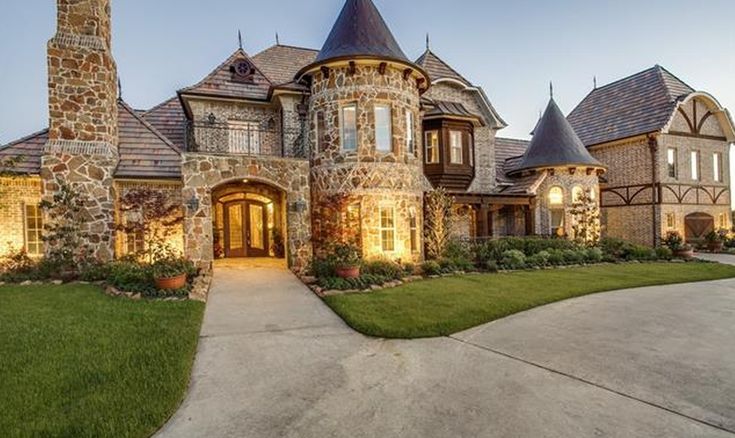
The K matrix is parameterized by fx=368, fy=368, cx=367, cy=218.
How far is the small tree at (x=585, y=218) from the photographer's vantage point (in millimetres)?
17578

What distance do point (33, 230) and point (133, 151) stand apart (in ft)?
12.9

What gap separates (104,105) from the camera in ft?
39.0

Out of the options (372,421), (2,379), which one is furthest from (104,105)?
(372,421)


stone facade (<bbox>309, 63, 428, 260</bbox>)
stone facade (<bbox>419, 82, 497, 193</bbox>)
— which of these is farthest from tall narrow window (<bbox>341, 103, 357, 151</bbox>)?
stone facade (<bbox>419, 82, 497, 193</bbox>)

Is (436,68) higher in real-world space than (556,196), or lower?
higher

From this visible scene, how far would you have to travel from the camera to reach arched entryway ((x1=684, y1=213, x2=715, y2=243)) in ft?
66.7

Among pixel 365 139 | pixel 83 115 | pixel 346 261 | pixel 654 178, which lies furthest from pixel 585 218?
pixel 83 115

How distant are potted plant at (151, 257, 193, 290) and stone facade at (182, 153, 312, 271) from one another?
69.9 inches

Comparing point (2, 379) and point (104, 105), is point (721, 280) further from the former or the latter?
point (104, 105)

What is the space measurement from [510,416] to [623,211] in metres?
22.0

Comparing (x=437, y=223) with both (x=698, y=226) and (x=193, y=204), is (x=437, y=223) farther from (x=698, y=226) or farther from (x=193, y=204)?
(x=698, y=226)

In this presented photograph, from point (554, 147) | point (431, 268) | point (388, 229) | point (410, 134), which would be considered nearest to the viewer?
point (431, 268)

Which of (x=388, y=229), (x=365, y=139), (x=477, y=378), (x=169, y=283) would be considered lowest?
(x=477, y=378)

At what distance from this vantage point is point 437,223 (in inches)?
558
